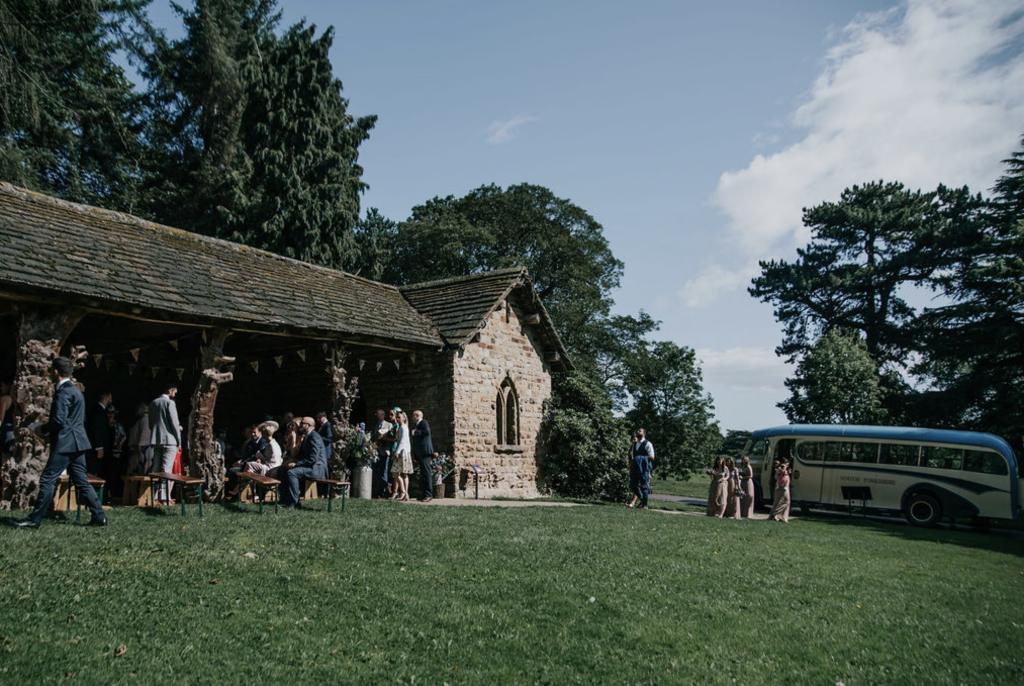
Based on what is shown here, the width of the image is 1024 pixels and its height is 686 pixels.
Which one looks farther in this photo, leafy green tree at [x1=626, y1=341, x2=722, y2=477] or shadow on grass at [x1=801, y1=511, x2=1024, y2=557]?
leafy green tree at [x1=626, y1=341, x2=722, y2=477]

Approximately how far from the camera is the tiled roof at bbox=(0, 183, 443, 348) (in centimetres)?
980

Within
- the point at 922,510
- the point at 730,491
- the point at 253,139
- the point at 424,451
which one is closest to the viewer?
the point at 424,451

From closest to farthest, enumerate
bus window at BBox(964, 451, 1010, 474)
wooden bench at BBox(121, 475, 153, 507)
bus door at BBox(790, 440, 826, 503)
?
1. wooden bench at BBox(121, 475, 153, 507)
2. bus window at BBox(964, 451, 1010, 474)
3. bus door at BBox(790, 440, 826, 503)

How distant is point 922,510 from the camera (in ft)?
61.6

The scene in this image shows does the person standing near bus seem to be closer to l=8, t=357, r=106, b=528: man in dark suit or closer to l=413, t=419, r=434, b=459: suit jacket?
l=413, t=419, r=434, b=459: suit jacket

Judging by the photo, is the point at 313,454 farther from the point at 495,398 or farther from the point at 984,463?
the point at 984,463

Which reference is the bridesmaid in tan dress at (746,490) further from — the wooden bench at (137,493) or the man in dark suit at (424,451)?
the wooden bench at (137,493)

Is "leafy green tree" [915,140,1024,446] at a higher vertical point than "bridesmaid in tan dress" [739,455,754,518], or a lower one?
higher

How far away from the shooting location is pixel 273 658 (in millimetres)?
5082

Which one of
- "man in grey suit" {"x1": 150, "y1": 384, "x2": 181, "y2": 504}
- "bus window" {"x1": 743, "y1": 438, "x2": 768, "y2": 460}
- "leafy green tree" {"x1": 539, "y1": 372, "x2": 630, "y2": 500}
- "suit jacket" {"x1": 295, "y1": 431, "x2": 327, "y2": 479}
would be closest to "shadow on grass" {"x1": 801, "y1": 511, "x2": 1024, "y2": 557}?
"bus window" {"x1": 743, "y1": 438, "x2": 768, "y2": 460}

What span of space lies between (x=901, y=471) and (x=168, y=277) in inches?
728

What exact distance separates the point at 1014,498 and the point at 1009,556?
643 cm

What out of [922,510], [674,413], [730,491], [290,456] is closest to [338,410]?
[290,456]

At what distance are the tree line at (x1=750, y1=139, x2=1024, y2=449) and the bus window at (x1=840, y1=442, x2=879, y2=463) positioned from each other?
6.41m
